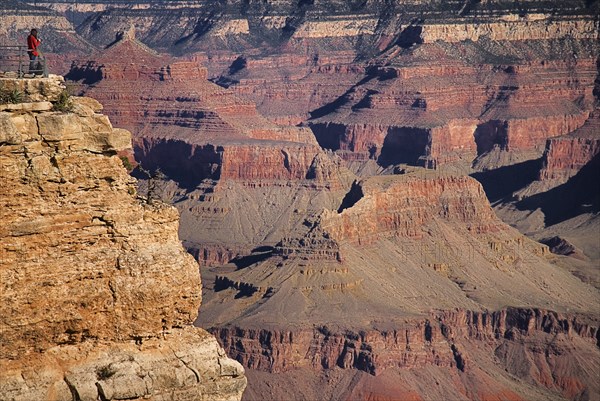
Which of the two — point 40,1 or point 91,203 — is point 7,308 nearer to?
point 91,203

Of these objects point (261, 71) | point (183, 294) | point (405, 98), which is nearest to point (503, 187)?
point (405, 98)

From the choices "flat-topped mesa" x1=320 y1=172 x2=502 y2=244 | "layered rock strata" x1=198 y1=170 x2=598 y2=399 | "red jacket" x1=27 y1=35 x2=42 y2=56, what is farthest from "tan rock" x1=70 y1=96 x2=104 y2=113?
"flat-topped mesa" x1=320 y1=172 x2=502 y2=244

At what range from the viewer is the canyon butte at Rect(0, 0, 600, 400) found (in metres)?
18.9

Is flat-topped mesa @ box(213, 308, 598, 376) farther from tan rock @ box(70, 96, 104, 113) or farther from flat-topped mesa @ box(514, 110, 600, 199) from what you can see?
tan rock @ box(70, 96, 104, 113)

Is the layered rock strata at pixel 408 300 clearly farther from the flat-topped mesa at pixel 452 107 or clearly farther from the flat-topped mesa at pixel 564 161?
the flat-topped mesa at pixel 452 107

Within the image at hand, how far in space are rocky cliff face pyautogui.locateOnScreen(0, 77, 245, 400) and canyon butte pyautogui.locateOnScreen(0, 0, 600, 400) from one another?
2 centimetres

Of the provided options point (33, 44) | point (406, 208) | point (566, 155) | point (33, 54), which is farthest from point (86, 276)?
point (566, 155)

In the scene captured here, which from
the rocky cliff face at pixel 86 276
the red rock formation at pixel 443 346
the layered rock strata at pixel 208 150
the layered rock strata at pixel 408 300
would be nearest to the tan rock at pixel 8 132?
the rocky cliff face at pixel 86 276

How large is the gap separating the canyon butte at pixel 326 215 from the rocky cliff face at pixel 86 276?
2 centimetres

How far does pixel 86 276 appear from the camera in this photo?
739 inches

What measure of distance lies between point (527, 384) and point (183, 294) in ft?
214

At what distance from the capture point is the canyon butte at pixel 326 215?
18859 millimetres

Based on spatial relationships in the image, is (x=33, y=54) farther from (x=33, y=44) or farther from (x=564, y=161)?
(x=564, y=161)

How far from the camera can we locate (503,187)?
14538 centimetres
